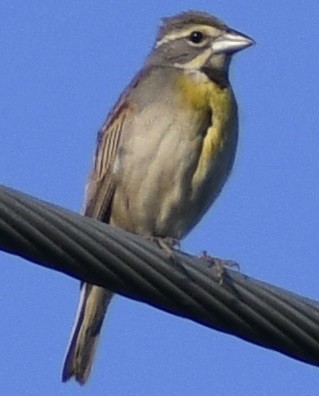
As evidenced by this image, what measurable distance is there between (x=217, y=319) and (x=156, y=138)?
10.0ft

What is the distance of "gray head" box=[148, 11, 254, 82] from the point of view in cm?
906

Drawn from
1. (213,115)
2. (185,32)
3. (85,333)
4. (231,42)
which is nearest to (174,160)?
(213,115)

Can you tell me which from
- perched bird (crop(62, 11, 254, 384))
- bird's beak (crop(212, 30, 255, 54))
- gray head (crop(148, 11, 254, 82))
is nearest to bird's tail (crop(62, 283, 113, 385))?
perched bird (crop(62, 11, 254, 384))

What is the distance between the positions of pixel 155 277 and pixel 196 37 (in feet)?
14.2

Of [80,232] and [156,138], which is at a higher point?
[156,138]

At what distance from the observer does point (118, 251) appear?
5.27 meters

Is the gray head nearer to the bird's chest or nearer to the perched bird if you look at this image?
the perched bird

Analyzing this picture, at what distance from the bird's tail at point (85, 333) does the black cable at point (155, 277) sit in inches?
117

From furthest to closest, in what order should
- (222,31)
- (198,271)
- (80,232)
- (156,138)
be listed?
(222,31)
(156,138)
(198,271)
(80,232)

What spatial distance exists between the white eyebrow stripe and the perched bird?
0.02 m

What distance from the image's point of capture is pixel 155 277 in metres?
5.30

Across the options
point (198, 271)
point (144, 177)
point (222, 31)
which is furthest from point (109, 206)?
point (198, 271)

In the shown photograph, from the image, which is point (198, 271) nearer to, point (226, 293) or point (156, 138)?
point (226, 293)

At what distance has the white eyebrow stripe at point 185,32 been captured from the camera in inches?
365
